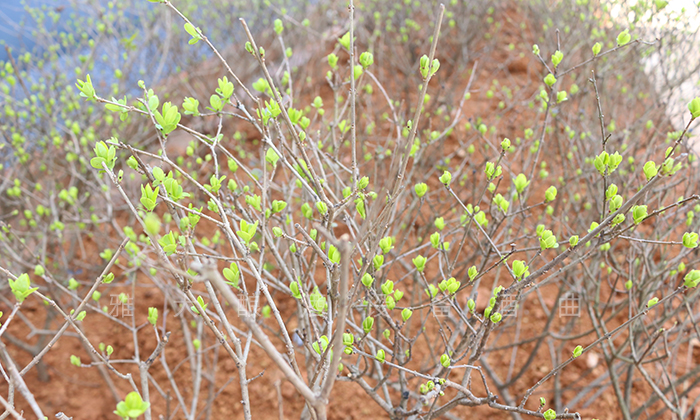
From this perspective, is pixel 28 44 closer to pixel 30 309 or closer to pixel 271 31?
pixel 271 31

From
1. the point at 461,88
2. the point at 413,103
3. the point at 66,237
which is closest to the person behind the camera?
the point at 66,237

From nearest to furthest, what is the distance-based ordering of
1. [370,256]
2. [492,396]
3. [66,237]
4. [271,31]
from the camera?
[370,256]
[492,396]
[66,237]
[271,31]

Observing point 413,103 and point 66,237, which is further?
point 413,103

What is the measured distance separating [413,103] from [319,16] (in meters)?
1.93

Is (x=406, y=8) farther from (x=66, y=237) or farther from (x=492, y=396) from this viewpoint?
(x=492, y=396)

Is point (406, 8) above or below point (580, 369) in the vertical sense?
above

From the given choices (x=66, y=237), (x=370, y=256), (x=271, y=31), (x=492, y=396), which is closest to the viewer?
(x=370, y=256)

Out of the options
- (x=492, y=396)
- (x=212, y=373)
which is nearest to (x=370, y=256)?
(x=492, y=396)

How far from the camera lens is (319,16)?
5629 millimetres

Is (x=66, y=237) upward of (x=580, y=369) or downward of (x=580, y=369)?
upward

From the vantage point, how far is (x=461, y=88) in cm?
514

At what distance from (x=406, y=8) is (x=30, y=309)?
4.81 meters

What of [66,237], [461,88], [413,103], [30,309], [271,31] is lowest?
[30,309]

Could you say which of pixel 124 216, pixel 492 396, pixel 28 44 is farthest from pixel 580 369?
pixel 28 44
